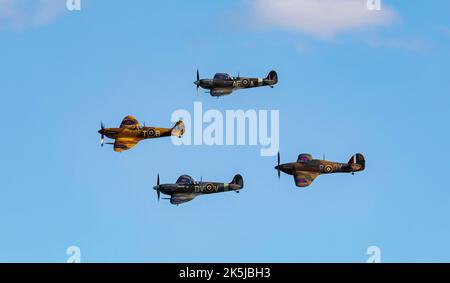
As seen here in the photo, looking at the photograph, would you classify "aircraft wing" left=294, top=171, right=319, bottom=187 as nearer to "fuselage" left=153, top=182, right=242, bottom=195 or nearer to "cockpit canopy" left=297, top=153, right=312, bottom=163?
"cockpit canopy" left=297, top=153, right=312, bottom=163

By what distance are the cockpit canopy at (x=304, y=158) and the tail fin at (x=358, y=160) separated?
496cm

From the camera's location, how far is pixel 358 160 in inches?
5640

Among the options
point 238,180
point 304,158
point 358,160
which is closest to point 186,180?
point 238,180

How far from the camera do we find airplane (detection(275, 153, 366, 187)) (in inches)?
5571

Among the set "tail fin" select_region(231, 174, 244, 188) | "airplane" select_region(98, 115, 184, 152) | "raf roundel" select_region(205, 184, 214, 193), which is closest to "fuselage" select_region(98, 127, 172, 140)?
"airplane" select_region(98, 115, 184, 152)

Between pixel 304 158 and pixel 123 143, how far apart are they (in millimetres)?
22075

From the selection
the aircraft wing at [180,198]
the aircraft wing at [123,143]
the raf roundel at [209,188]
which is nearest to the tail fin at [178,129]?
the aircraft wing at [123,143]

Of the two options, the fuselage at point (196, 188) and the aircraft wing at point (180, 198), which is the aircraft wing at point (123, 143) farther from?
the aircraft wing at point (180, 198)

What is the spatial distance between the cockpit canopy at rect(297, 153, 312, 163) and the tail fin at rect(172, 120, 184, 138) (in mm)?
14697
